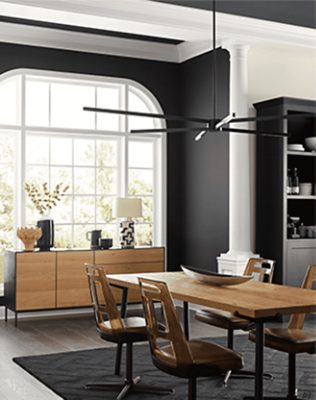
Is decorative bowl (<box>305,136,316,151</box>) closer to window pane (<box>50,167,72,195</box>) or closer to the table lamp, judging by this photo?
the table lamp

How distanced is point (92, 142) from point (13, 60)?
1328 mm

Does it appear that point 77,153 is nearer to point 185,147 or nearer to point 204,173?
point 185,147

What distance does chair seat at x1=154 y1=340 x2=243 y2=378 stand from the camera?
344 cm

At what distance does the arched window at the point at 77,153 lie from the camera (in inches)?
297

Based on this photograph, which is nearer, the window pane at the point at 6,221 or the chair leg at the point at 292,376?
the chair leg at the point at 292,376

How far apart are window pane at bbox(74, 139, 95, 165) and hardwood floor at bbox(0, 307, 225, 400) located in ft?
5.96

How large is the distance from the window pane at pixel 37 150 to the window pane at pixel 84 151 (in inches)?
14.5

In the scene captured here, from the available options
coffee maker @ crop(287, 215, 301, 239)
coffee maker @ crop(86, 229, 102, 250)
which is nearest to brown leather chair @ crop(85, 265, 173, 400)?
coffee maker @ crop(86, 229, 102, 250)

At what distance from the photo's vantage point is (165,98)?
8352 millimetres

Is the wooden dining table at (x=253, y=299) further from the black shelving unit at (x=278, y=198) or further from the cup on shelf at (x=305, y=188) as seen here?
the cup on shelf at (x=305, y=188)

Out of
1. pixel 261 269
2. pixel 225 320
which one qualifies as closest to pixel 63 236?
pixel 261 269

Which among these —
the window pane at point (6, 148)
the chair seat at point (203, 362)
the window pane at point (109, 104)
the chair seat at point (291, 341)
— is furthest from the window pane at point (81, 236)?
the chair seat at point (203, 362)

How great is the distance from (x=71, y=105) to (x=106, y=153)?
0.72 meters

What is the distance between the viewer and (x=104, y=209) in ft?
26.5
